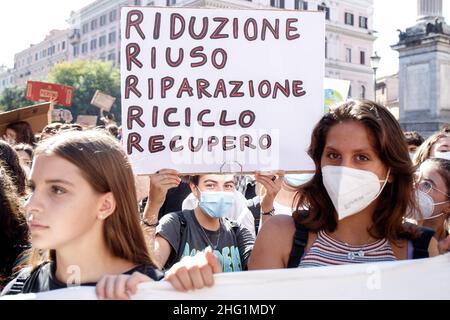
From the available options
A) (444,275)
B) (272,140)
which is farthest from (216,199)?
(444,275)

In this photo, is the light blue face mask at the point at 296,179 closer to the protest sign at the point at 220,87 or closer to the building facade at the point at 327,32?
the protest sign at the point at 220,87

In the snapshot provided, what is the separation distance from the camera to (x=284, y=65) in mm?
3215

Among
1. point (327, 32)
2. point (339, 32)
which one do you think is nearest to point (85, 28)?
point (327, 32)

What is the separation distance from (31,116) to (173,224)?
3367 mm

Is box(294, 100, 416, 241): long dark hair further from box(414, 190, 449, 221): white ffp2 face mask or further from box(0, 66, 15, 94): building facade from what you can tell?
box(0, 66, 15, 94): building facade

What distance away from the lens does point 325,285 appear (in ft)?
6.34

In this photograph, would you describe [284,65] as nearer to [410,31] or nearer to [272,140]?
[272,140]

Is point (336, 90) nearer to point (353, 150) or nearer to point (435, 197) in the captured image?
point (435, 197)

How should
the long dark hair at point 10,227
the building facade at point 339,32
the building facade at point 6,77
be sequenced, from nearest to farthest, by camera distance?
the long dark hair at point 10,227
the building facade at point 339,32
the building facade at point 6,77

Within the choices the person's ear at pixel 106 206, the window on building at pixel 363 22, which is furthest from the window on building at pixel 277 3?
the person's ear at pixel 106 206

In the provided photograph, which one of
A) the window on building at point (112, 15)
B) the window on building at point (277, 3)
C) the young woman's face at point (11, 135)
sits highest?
the window on building at point (112, 15)

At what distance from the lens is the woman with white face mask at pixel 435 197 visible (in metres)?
3.19

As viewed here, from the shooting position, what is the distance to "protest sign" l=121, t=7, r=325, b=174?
3.08 metres

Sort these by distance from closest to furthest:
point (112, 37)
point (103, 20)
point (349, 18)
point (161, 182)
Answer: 1. point (161, 182)
2. point (349, 18)
3. point (112, 37)
4. point (103, 20)
